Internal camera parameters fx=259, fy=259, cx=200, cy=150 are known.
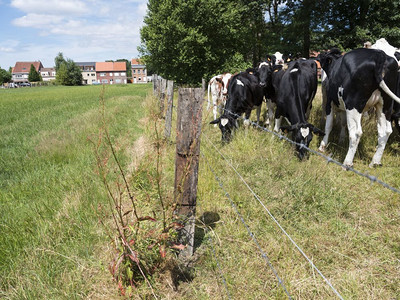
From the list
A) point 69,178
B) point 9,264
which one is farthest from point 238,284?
point 69,178

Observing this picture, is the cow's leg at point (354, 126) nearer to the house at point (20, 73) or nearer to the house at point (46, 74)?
the house at point (20, 73)

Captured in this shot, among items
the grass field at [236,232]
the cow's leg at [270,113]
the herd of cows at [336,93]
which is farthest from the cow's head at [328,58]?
the grass field at [236,232]

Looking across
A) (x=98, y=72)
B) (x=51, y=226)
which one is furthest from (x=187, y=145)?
(x=98, y=72)

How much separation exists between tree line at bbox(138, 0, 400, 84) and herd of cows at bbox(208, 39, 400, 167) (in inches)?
545

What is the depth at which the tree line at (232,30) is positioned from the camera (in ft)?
60.6

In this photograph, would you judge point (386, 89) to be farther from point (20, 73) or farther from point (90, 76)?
point (20, 73)

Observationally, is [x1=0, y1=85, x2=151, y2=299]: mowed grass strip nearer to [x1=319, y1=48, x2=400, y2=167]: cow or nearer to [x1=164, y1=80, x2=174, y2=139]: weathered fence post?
[x1=164, y1=80, x2=174, y2=139]: weathered fence post

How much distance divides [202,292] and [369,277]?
1.52 meters

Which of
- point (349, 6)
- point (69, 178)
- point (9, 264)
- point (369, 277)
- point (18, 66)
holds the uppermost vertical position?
point (18, 66)

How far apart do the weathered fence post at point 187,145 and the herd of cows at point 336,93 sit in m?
2.22

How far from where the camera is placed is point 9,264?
2.29m

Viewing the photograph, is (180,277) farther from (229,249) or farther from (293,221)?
(293,221)

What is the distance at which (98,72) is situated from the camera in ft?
342

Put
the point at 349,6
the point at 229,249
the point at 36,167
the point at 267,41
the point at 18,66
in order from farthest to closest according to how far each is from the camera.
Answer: the point at 18,66 < the point at 267,41 < the point at 349,6 < the point at 36,167 < the point at 229,249
